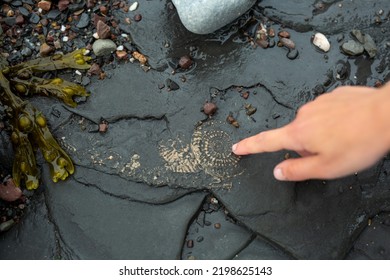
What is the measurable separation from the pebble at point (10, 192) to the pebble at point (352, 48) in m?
2.65

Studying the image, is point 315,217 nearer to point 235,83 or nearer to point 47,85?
point 235,83

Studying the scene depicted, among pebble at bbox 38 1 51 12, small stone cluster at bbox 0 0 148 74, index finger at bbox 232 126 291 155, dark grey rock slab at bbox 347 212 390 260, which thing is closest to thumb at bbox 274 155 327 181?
index finger at bbox 232 126 291 155

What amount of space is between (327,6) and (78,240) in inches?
103

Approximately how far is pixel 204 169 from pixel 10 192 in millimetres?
1419

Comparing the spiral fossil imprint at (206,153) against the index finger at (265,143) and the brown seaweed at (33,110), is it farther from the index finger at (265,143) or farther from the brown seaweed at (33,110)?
the brown seaweed at (33,110)

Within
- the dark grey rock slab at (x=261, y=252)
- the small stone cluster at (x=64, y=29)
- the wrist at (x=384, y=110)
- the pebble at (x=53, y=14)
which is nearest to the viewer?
the wrist at (x=384, y=110)

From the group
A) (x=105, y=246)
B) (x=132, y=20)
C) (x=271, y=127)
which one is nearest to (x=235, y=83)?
(x=271, y=127)

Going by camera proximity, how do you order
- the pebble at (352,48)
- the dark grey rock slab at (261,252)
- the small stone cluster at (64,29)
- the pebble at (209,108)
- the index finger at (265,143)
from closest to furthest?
1. the index finger at (265,143)
2. the dark grey rock slab at (261,252)
3. the pebble at (209,108)
4. the pebble at (352,48)
5. the small stone cluster at (64,29)

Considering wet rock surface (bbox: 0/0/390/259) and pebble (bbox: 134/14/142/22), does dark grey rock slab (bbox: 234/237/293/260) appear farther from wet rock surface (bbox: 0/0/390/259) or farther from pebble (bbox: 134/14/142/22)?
pebble (bbox: 134/14/142/22)

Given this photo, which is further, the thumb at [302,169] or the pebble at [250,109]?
the pebble at [250,109]

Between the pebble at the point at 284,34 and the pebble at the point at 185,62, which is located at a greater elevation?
the pebble at the point at 284,34

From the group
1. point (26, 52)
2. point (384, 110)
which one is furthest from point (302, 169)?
point (26, 52)

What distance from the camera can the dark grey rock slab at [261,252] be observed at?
3359 millimetres

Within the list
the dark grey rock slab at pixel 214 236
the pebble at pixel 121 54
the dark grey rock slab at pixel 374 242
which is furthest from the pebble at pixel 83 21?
the dark grey rock slab at pixel 374 242
